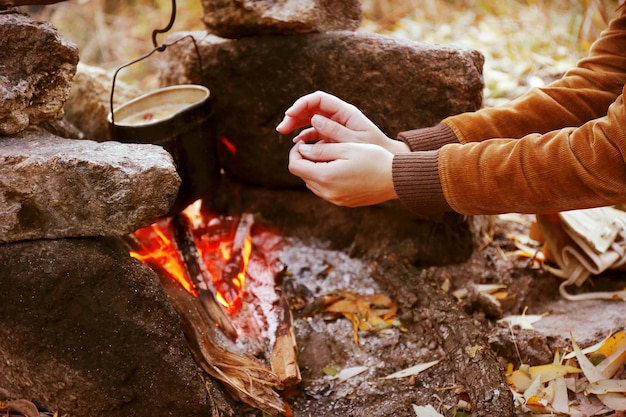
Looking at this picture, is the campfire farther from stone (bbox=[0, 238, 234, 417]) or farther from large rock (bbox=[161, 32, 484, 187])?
large rock (bbox=[161, 32, 484, 187])

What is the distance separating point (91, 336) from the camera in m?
1.79

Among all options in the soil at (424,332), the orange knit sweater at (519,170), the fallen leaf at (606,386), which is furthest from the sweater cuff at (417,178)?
the fallen leaf at (606,386)

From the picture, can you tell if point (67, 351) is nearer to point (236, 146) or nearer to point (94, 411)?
point (94, 411)

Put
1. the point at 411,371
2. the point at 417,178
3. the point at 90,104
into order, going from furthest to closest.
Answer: the point at 90,104, the point at 411,371, the point at 417,178

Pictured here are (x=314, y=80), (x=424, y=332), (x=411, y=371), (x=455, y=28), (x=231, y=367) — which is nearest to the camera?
(x=231, y=367)

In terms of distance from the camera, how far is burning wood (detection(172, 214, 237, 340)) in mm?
2209

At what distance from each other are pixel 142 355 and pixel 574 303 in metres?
1.64

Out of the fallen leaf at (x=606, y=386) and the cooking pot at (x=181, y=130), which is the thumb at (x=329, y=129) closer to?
the cooking pot at (x=181, y=130)

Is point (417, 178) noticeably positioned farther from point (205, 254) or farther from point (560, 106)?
point (205, 254)

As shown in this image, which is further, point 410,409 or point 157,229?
point 157,229

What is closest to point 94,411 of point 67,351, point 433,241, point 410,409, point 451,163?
point 67,351

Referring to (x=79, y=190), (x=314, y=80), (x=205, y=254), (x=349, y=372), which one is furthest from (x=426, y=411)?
(x=314, y=80)

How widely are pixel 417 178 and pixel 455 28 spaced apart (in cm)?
381

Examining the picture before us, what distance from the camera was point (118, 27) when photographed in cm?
552
